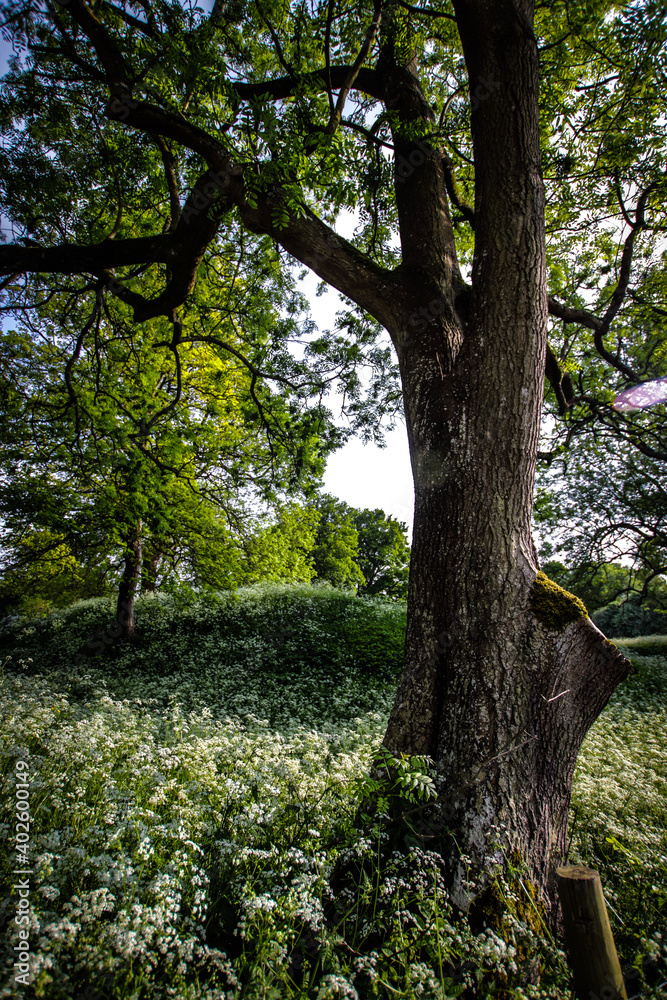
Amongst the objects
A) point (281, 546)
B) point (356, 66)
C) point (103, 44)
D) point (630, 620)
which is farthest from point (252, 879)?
point (630, 620)

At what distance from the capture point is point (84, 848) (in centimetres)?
Result: 199

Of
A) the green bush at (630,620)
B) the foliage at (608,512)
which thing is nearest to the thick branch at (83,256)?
the foliage at (608,512)

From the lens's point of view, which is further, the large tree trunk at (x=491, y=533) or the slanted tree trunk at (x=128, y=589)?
the slanted tree trunk at (x=128, y=589)

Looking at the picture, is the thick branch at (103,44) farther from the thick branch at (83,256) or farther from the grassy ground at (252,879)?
the grassy ground at (252,879)

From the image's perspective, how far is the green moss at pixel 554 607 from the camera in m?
2.81

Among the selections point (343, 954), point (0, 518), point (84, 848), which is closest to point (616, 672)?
point (343, 954)

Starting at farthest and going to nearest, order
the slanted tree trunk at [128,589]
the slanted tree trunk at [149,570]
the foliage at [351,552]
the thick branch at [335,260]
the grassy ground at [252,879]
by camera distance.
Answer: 1. the foliage at [351,552]
2. the slanted tree trunk at [128,589]
3. the slanted tree trunk at [149,570]
4. the thick branch at [335,260]
5. the grassy ground at [252,879]

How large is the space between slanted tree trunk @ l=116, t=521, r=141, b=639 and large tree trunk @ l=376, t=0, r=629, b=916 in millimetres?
8078

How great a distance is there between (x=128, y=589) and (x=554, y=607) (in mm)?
10631

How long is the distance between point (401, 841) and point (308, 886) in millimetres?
669

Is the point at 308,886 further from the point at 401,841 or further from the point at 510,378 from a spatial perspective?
the point at 510,378

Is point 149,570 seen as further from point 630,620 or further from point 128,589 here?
point 630,620

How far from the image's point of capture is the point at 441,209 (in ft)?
13.6

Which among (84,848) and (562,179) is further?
(562,179)
